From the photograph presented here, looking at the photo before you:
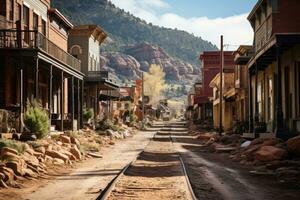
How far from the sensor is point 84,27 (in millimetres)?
52250

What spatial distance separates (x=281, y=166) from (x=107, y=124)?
3108 cm

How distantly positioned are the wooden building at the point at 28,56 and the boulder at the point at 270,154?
10.1 m

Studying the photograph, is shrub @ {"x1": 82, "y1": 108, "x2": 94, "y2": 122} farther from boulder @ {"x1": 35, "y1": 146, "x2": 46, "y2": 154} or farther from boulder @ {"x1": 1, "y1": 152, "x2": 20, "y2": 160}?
boulder @ {"x1": 1, "y1": 152, "x2": 20, "y2": 160}

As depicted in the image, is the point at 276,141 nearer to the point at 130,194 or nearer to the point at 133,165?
the point at 133,165

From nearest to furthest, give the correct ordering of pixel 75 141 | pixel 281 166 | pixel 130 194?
pixel 130 194
pixel 281 166
pixel 75 141

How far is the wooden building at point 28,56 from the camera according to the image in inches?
1016

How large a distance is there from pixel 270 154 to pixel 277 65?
16.7ft

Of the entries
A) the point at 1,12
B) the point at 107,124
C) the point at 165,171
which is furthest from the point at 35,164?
the point at 107,124

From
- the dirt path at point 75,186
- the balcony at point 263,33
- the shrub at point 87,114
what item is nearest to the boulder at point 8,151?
the dirt path at point 75,186

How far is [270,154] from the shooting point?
2095cm

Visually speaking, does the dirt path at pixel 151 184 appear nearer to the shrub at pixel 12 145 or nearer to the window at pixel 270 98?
the shrub at pixel 12 145

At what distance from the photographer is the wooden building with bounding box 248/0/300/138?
81.4 feet

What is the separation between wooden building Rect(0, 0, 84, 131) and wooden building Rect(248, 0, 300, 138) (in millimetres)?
10821

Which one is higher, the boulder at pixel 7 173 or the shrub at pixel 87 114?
the shrub at pixel 87 114
